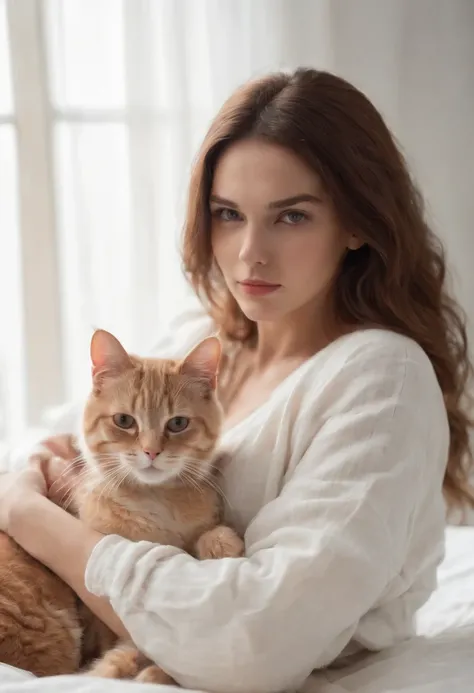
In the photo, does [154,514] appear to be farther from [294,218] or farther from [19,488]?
[294,218]

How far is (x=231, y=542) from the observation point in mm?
1257

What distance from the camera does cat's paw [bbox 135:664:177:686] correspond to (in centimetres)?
117

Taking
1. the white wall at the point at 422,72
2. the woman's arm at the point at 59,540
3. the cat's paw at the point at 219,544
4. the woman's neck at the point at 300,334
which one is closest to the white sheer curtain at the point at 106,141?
the white wall at the point at 422,72

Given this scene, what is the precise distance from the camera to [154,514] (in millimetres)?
1318

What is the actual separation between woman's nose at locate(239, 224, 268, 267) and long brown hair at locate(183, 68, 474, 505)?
0.14m

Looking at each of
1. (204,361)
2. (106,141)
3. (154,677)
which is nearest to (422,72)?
(106,141)

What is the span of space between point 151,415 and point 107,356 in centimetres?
13

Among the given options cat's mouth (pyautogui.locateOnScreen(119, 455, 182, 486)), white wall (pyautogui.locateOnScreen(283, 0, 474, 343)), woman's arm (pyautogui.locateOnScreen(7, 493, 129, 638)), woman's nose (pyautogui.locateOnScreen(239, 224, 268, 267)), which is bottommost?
woman's arm (pyautogui.locateOnScreen(7, 493, 129, 638))

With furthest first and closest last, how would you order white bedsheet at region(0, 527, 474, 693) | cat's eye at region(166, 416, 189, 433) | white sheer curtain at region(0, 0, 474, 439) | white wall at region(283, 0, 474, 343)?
white wall at region(283, 0, 474, 343) → white sheer curtain at region(0, 0, 474, 439) → cat's eye at region(166, 416, 189, 433) → white bedsheet at region(0, 527, 474, 693)

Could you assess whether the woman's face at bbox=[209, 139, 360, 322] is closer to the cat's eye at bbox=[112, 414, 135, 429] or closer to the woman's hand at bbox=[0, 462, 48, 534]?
the cat's eye at bbox=[112, 414, 135, 429]

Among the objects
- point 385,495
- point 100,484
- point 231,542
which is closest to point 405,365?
point 385,495

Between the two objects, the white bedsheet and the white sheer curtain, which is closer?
the white bedsheet

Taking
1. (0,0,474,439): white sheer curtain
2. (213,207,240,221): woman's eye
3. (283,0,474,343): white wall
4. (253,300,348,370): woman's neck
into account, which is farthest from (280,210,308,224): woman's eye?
(283,0,474,343): white wall

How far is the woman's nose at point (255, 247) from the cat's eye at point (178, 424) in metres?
0.29
